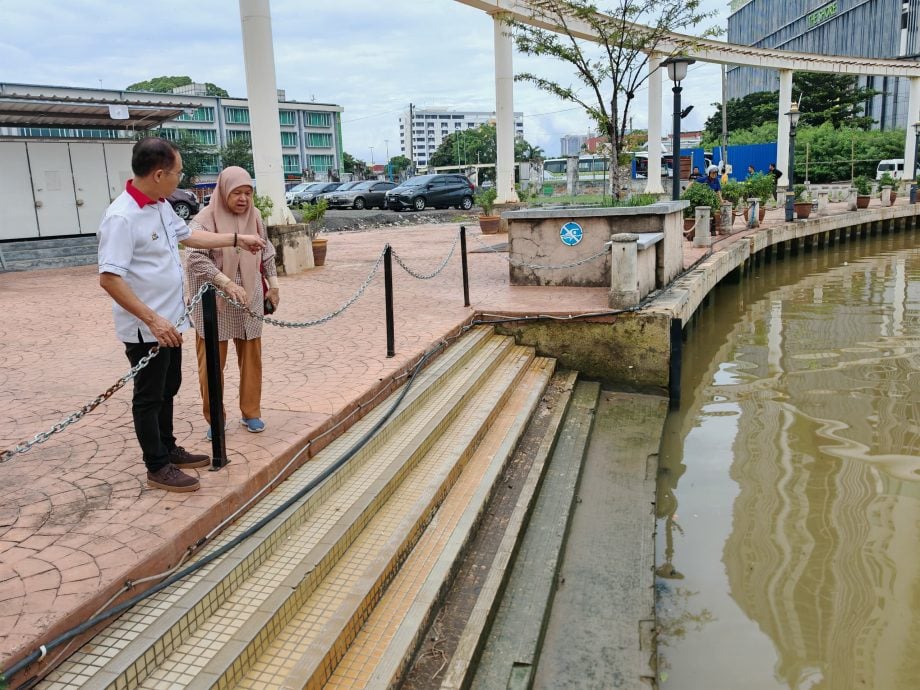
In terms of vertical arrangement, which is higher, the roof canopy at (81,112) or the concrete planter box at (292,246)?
the roof canopy at (81,112)

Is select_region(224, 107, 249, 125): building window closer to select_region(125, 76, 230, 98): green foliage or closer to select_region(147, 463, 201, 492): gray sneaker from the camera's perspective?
select_region(125, 76, 230, 98): green foliage

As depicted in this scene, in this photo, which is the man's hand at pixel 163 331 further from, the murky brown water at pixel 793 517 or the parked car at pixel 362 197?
the parked car at pixel 362 197

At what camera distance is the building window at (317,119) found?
250 feet

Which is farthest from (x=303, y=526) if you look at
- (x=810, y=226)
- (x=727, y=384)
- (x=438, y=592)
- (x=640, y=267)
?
(x=810, y=226)

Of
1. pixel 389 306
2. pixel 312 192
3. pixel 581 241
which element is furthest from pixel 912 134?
pixel 389 306

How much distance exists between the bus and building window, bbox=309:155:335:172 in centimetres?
2985

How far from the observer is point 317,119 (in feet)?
253

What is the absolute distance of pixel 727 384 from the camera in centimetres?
884

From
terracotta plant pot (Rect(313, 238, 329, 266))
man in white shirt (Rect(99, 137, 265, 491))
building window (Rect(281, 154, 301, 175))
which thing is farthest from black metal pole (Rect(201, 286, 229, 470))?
building window (Rect(281, 154, 301, 175))

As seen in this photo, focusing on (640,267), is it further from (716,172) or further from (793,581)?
(716,172)

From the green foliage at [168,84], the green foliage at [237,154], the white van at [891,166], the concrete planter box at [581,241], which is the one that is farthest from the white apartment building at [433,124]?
the concrete planter box at [581,241]

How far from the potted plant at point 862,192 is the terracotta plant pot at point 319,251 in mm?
19193

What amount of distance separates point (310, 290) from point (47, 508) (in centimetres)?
679

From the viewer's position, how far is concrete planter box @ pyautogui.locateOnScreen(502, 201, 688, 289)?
902cm
